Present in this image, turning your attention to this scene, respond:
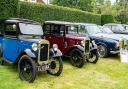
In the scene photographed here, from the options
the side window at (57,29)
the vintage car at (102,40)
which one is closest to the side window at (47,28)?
the side window at (57,29)

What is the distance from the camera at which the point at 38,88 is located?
23.3 ft

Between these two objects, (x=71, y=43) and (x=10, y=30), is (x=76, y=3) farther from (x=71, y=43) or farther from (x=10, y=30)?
(x=10, y=30)

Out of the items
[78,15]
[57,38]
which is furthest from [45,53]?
[78,15]

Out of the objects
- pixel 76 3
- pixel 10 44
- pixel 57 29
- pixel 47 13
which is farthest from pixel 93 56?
pixel 76 3

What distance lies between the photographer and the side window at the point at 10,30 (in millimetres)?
8345

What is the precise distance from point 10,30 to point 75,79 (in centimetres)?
282

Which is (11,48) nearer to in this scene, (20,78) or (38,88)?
(20,78)

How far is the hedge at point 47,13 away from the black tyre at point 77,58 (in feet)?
14.0

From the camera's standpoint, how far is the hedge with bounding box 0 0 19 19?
10.7 meters

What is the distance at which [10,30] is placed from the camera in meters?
8.58

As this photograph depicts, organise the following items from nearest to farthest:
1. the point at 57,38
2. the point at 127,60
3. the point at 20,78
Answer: the point at 20,78 < the point at 57,38 < the point at 127,60

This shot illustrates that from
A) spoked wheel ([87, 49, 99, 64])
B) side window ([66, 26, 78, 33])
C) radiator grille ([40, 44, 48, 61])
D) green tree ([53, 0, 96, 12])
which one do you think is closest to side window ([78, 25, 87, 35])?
side window ([66, 26, 78, 33])

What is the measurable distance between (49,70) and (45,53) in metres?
0.88

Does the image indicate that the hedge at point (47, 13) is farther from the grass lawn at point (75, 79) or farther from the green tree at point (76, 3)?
the green tree at point (76, 3)
